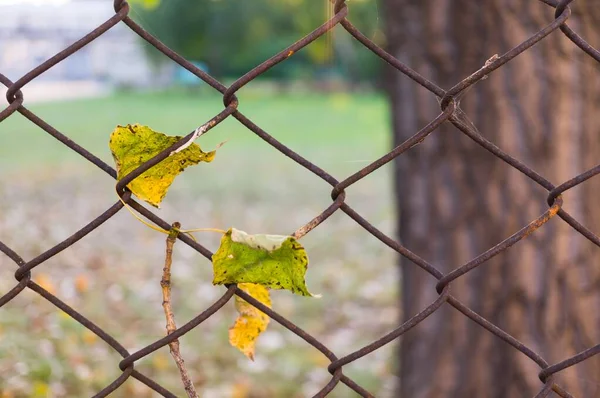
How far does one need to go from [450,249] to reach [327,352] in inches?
50.9

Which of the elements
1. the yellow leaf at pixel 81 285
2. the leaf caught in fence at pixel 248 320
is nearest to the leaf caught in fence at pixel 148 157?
the leaf caught in fence at pixel 248 320

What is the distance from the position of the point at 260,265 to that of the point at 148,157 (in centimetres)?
Result: 19

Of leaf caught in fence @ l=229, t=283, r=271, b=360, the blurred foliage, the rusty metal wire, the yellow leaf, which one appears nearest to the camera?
the rusty metal wire

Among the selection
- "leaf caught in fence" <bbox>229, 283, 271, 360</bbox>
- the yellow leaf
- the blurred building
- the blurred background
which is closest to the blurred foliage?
the blurred building

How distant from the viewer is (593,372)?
6.46 ft

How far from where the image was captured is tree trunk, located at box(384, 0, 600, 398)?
2.00m

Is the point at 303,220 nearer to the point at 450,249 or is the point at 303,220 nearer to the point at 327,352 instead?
the point at 450,249

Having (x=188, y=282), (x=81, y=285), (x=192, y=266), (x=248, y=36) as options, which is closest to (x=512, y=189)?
(x=81, y=285)

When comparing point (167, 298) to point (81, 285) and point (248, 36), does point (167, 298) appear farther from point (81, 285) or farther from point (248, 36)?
point (248, 36)

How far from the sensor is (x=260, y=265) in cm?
91

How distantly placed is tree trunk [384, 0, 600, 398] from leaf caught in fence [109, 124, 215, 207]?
1.34 meters

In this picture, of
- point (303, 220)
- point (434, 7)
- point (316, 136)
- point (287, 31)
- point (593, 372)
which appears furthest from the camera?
point (287, 31)

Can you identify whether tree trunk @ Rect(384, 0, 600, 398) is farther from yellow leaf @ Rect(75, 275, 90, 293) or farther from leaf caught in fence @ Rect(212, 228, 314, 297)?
yellow leaf @ Rect(75, 275, 90, 293)

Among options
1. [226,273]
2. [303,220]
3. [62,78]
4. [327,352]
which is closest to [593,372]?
[327,352]
